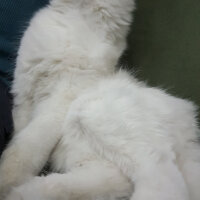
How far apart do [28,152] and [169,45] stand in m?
0.82

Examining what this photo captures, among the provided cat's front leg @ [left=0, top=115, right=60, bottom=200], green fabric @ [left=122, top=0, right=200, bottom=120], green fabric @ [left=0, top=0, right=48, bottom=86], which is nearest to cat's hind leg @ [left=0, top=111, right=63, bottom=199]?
cat's front leg @ [left=0, top=115, right=60, bottom=200]

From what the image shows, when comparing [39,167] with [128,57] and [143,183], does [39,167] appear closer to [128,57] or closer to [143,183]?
[143,183]

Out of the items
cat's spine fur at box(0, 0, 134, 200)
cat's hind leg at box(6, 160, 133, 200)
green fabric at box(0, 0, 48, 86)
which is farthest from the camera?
green fabric at box(0, 0, 48, 86)

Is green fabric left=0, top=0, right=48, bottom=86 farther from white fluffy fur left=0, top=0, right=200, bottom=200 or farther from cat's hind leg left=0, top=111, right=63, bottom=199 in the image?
cat's hind leg left=0, top=111, right=63, bottom=199

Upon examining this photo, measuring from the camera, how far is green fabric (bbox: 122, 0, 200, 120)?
1.39 meters

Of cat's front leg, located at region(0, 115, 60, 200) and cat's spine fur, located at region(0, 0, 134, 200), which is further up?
cat's spine fur, located at region(0, 0, 134, 200)

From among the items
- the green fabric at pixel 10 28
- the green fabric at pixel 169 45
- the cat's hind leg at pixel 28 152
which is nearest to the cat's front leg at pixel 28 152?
the cat's hind leg at pixel 28 152

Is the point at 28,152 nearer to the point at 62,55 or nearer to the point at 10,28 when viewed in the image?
the point at 62,55

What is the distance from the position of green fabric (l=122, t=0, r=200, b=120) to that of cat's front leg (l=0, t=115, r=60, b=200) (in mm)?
563

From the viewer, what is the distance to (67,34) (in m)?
1.32

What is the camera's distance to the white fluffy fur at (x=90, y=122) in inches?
38.4

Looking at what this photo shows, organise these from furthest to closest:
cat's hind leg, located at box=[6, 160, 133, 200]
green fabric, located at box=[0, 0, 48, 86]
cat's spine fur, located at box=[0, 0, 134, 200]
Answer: green fabric, located at box=[0, 0, 48, 86]
cat's spine fur, located at box=[0, 0, 134, 200]
cat's hind leg, located at box=[6, 160, 133, 200]

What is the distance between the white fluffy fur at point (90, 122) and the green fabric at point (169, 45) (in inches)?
5.3

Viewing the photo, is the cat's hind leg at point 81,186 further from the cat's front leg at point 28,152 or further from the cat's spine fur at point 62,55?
the cat's spine fur at point 62,55
